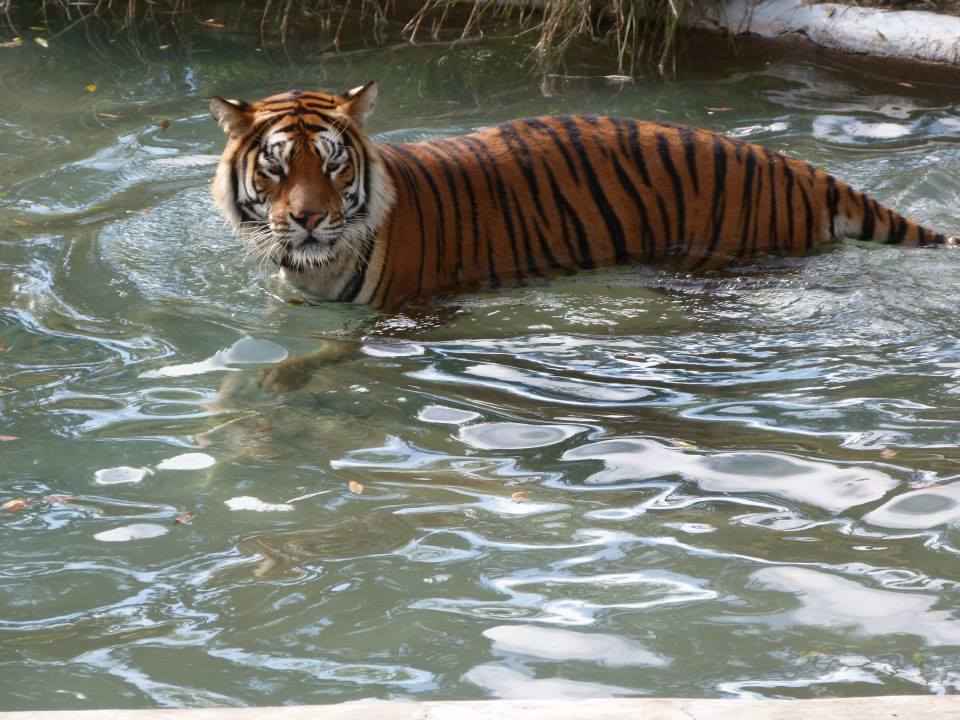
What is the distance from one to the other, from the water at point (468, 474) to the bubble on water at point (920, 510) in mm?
10

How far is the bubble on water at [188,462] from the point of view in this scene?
12.4 feet

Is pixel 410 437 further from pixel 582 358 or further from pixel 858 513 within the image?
pixel 858 513

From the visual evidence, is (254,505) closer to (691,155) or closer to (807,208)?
(691,155)

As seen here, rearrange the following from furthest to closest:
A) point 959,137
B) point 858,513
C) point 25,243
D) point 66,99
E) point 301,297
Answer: point 66,99
point 959,137
point 25,243
point 301,297
point 858,513

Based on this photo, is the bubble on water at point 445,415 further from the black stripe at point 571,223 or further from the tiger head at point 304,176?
the black stripe at point 571,223

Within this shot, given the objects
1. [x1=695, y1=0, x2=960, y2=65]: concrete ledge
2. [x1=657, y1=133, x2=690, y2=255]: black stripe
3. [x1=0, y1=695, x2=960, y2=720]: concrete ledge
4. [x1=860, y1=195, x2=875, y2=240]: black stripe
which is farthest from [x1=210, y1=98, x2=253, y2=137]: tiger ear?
[x1=695, y1=0, x2=960, y2=65]: concrete ledge

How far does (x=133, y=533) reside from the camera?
3420 mm

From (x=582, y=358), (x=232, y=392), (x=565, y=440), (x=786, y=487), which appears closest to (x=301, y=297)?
(x=232, y=392)

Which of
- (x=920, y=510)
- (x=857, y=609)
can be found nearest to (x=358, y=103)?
(x=920, y=510)

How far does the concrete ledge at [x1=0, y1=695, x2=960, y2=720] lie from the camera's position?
2.24 meters

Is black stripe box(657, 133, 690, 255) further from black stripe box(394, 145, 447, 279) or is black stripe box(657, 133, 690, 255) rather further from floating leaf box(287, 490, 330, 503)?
floating leaf box(287, 490, 330, 503)

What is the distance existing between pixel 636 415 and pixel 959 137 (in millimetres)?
3642

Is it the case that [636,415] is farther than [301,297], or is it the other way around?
[301,297]

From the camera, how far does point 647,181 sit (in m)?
5.30
